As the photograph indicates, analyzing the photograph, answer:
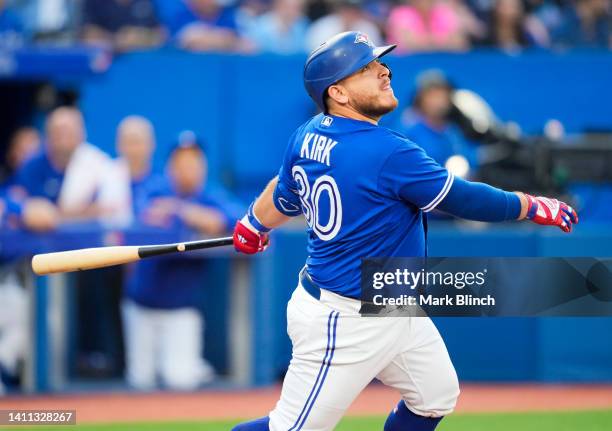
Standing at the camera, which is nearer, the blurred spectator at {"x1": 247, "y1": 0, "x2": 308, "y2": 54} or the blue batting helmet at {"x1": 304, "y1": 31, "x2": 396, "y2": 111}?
the blue batting helmet at {"x1": 304, "y1": 31, "x2": 396, "y2": 111}

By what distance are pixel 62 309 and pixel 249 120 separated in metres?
2.64

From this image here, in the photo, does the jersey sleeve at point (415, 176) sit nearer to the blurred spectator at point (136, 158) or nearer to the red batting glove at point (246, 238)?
the red batting glove at point (246, 238)

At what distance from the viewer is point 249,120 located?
10.2 m

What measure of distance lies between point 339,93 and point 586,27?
746cm

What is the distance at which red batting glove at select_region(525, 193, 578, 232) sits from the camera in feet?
14.7

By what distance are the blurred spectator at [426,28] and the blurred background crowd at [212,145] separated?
0.07ft

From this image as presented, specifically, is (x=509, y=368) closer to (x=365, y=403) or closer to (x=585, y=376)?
(x=585, y=376)

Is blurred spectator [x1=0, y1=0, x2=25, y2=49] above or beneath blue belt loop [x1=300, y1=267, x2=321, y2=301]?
above

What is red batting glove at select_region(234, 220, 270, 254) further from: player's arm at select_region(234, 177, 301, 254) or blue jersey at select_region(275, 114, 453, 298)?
blue jersey at select_region(275, 114, 453, 298)

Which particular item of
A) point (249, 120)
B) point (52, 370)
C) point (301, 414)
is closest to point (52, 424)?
point (52, 370)

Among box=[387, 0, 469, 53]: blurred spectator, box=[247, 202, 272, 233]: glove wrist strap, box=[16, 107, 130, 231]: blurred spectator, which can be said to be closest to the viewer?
box=[247, 202, 272, 233]: glove wrist strap

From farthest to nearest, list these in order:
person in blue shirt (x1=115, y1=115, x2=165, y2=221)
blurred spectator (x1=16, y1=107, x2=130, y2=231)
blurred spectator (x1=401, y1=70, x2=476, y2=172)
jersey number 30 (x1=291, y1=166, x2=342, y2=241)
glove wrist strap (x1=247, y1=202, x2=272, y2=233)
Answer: blurred spectator (x1=401, y1=70, x2=476, y2=172)
person in blue shirt (x1=115, y1=115, x2=165, y2=221)
blurred spectator (x1=16, y1=107, x2=130, y2=231)
glove wrist strap (x1=247, y1=202, x2=272, y2=233)
jersey number 30 (x1=291, y1=166, x2=342, y2=241)

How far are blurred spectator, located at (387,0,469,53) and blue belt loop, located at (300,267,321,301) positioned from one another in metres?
6.17

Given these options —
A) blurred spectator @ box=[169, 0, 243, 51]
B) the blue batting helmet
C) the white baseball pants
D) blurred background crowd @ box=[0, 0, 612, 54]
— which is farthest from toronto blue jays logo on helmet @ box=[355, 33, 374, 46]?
blurred spectator @ box=[169, 0, 243, 51]
